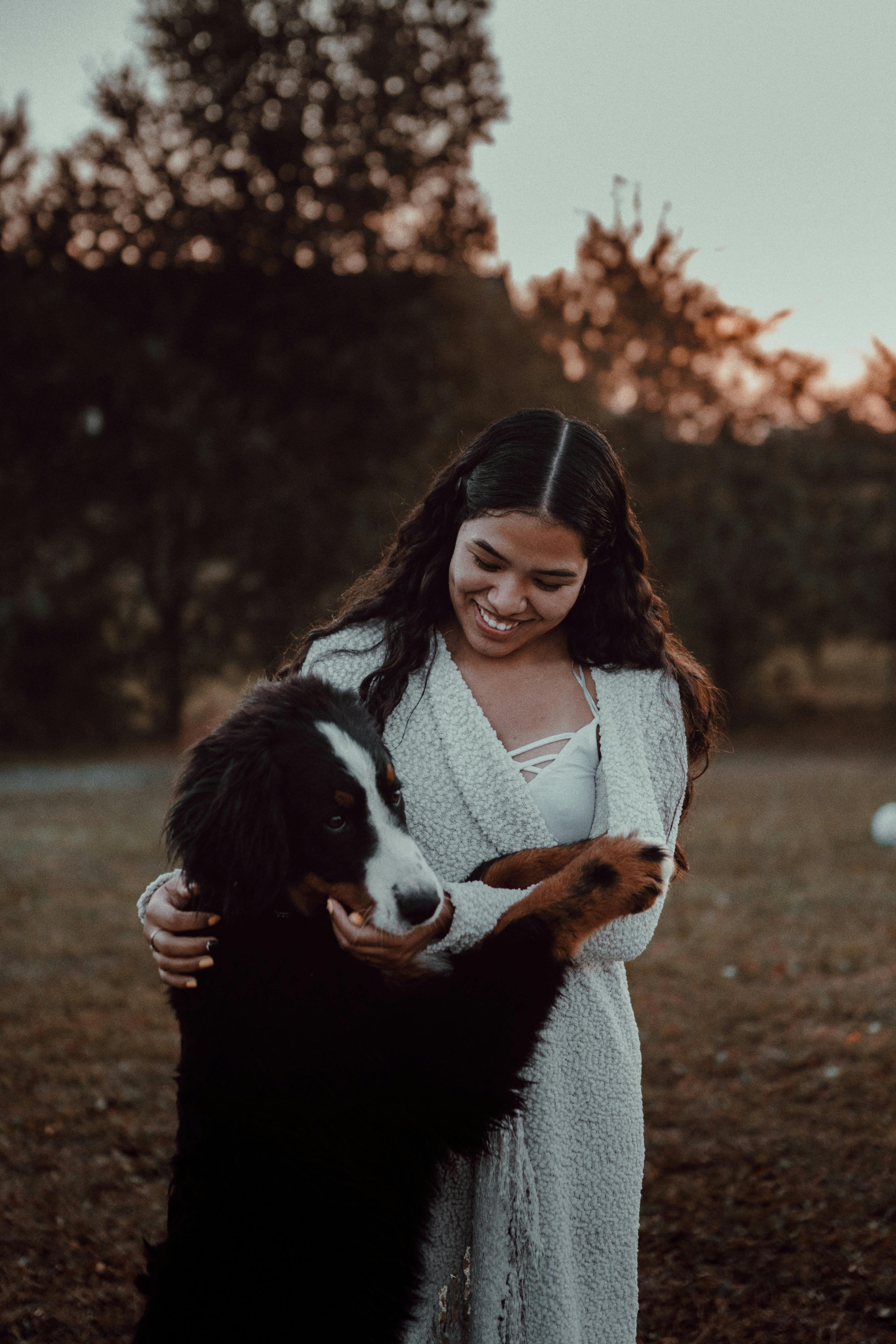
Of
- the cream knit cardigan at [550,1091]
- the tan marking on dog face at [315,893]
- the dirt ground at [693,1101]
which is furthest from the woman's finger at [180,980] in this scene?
the dirt ground at [693,1101]

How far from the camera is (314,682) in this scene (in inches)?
83.8

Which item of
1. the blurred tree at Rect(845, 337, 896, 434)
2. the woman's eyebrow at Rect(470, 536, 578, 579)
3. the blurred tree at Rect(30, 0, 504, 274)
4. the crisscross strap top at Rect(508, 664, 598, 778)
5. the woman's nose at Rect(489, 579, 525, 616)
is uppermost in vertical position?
the blurred tree at Rect(30, 0, 504, 274)

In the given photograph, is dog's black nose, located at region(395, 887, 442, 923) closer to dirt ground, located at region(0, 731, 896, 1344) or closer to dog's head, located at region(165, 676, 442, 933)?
dog's head, located at region(165, 676, 442, 933)

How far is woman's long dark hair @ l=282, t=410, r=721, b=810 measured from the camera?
2018 mm

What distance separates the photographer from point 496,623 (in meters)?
2.06

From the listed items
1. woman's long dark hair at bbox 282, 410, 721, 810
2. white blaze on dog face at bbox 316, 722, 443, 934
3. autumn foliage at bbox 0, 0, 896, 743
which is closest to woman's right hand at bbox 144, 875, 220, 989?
white blaze on dog face at bbox 316, 722, 443, 934

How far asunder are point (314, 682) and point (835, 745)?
14640mm

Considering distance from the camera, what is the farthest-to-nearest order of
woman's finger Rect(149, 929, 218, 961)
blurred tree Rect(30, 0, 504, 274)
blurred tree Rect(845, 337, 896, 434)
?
blurred tree Rect(30, 0, 504, 274), blurred tree Rect(845, 337, 896, 434), woman's finger Rect(149, 929, 218, 961)

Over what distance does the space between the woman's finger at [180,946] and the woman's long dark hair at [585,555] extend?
581 mm

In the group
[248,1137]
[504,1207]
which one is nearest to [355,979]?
[248,1137]

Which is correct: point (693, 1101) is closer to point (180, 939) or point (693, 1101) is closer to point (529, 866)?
point (529, 866)

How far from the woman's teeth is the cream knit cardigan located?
0.15 meters

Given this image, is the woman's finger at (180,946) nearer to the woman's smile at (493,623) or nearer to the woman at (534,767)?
the woman at (534,767)

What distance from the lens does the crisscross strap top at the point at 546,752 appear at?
2053mm
